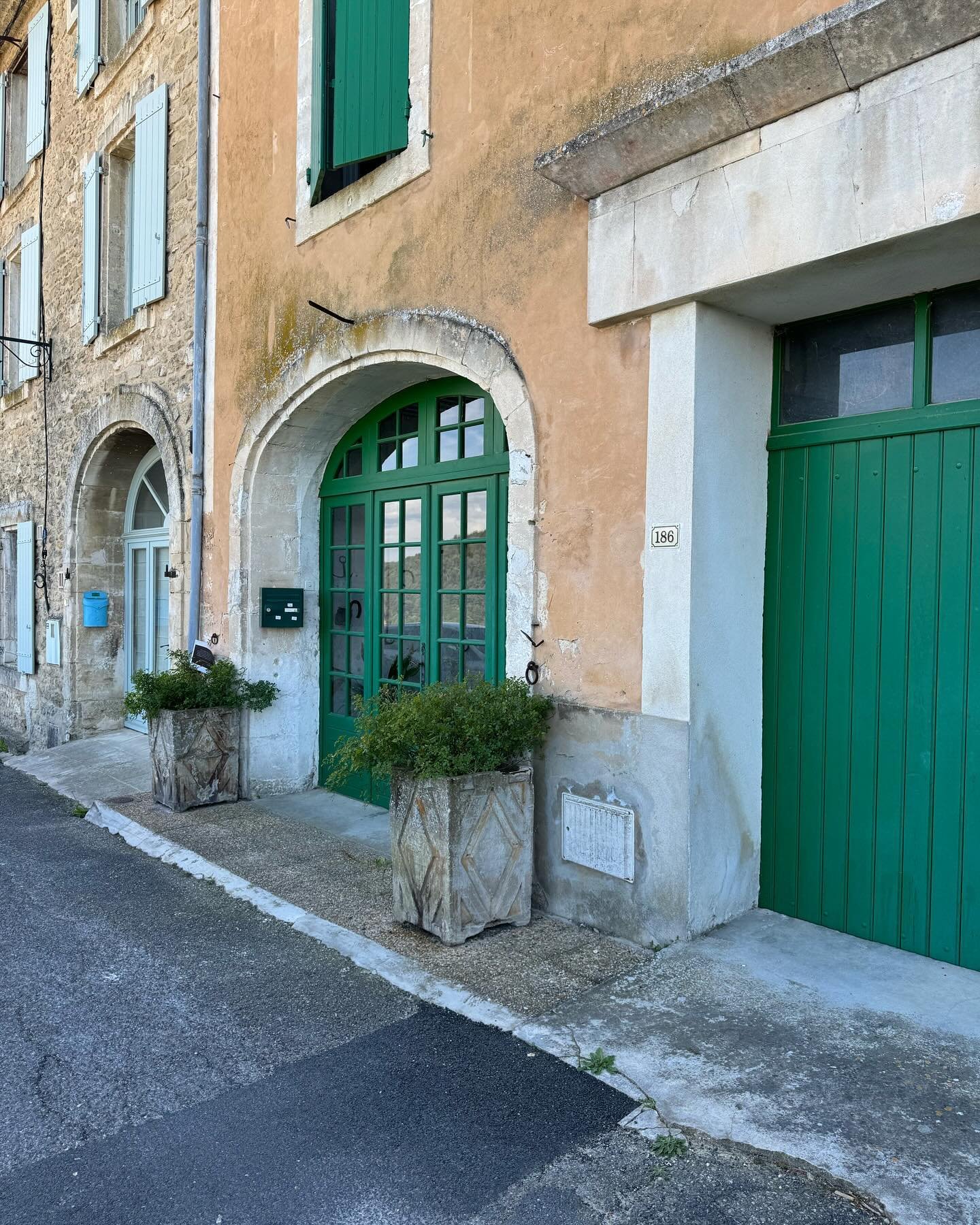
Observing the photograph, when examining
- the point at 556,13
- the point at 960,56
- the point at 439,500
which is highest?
the point at 556,13

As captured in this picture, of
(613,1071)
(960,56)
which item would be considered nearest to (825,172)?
(960,56)

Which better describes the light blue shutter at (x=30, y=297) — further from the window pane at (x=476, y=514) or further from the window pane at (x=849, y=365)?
the window pane at (x=849, y=365)

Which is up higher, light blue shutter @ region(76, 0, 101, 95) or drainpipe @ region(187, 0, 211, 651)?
light blue shutter @ region(76, 0, 101, 95)

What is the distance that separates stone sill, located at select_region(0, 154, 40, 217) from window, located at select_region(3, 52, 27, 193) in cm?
14

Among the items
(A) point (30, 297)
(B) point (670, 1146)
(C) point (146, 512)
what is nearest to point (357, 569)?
(C) point (146, 512)

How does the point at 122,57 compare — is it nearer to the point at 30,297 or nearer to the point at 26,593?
the point at 30,297

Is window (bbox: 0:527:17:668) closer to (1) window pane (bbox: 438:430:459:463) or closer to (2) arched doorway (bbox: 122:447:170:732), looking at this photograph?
(2) arched doorway (bbox: 122:447:170:732)

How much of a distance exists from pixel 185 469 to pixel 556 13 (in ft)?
14.3

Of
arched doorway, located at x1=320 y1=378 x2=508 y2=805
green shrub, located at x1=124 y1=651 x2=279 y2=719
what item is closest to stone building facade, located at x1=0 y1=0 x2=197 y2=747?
green shrub, located at x1=124 y1=651 x2=279 y2=719

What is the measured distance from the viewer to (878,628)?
345cm

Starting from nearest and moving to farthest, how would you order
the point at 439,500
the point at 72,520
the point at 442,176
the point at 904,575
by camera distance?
the point at 904,575, the point at 442,176, the point at 439,500, the point at 72,520

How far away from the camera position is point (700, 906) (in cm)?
359

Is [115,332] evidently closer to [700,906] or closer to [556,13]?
[556,13]

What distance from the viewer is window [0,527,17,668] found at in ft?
37.6
